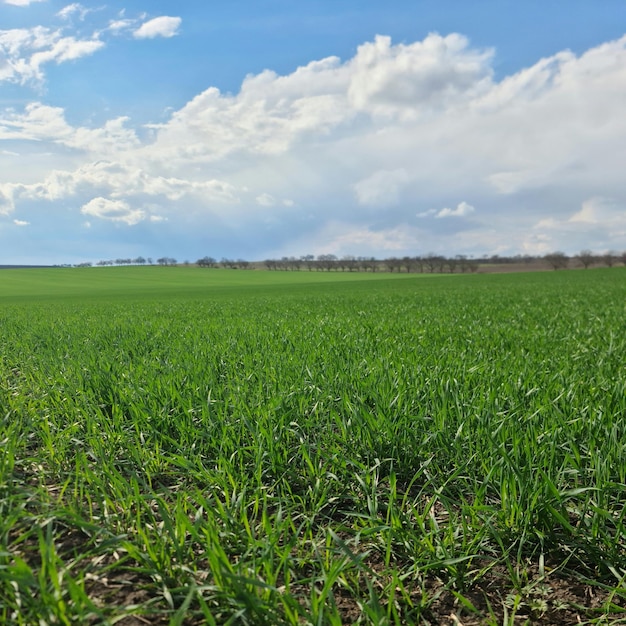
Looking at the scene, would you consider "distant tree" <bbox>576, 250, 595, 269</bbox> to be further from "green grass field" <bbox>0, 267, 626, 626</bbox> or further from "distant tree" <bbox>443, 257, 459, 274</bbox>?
"green grass field" <bbox>0, 267, 626, 626</bbox>

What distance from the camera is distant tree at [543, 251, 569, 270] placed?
132250mm

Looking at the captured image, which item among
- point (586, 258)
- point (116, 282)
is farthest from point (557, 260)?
point (116, 282)

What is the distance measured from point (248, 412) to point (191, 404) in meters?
0.62

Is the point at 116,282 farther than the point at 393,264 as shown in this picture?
No

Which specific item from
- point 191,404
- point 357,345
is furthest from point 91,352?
point 357,345

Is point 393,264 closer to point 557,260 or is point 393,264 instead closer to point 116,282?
point 557,260

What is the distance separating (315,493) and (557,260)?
151567 millimetres

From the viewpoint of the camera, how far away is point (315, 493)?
8.68 feet

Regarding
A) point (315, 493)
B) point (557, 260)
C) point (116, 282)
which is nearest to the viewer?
point (315, 493)

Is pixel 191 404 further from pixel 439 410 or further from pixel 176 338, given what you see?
pixel 176 338

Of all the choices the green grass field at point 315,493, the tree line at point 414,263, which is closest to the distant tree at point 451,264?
the tree line at point 414,263

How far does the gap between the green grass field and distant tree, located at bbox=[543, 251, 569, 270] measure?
14543 cm

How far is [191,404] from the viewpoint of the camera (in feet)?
12.5

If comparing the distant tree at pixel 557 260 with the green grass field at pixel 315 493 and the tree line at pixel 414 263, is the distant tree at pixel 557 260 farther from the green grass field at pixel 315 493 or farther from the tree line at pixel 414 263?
the green grass field at pixel 315 493
